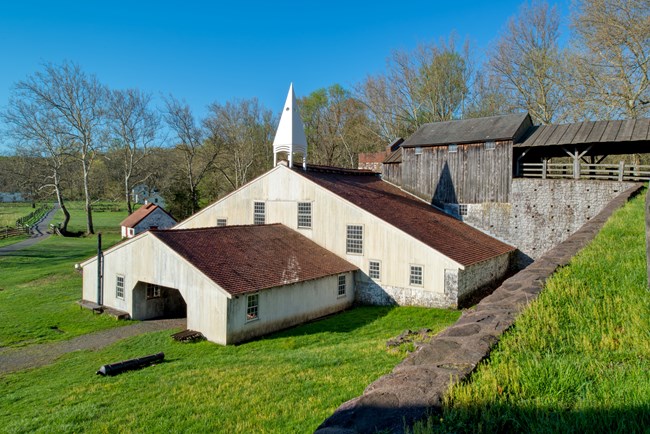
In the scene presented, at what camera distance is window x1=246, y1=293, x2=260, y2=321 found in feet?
52.6

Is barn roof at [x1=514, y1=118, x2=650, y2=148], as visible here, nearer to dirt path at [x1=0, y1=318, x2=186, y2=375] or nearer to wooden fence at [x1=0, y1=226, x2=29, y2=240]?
dirt path at [x1=0, y1=318, x2=186, y2=375]

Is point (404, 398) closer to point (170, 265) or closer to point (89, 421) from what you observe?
point (89, 421)

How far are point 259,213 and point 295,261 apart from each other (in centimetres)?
679

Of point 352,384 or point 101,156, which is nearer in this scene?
point 352,384

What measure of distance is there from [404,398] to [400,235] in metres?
16.7

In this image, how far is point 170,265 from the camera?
17.3m

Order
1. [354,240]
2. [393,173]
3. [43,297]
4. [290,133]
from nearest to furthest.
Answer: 1. [354,240]
2. [43,297]
3. [290,133]
4. [393,173]

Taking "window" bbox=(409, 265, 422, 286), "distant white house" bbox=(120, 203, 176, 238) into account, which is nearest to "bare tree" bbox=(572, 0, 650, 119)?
"window" bbox=(409, 265, 422, 286)

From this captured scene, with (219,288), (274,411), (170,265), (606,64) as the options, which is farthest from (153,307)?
(606,64)

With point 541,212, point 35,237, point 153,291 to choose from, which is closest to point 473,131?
point 541,212

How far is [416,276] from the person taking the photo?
19.2 m

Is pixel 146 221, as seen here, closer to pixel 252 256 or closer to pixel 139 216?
pixel 139 216

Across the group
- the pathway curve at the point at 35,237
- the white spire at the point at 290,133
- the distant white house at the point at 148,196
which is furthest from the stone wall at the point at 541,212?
the distant white house at the point at 148,196

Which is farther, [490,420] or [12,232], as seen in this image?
[12,232]
